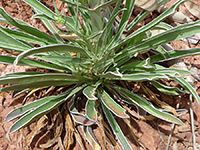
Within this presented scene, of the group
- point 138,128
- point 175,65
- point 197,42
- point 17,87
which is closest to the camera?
point 17,87

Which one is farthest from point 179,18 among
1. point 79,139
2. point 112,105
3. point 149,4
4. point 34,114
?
point 34,114

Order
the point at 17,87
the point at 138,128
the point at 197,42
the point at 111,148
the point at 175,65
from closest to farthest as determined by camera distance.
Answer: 1. the point at 17,87
2. the point at 111,148
3. the point at 138,128
4. the point at 175,65
5. the point at 197,42

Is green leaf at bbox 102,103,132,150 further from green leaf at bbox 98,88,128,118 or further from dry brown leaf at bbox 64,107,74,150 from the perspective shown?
dry brown leaf at bbox 64,107,74,150

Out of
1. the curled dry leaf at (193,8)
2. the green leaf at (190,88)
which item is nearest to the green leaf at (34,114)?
the green leaf at (190,88)

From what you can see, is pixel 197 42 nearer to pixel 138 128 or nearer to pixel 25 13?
pixel 138 128

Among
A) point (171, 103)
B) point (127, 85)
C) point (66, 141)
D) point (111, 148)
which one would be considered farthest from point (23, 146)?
point (171, 103)
